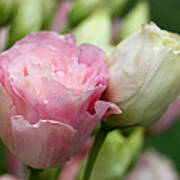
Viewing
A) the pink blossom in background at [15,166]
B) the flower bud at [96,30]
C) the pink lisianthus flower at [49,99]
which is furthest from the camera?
the pink blossom in background at [15,166]

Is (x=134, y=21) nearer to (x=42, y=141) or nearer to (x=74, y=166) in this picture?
(x=74, y=166)

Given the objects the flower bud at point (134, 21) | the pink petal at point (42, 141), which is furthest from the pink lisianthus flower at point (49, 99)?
the flower bud at point (134, 21)

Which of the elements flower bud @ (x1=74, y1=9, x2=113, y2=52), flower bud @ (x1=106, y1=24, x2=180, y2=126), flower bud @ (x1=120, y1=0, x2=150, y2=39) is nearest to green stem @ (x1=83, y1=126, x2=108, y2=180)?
flower bud @ (x1=106, y1=24, x2=180, y2=126)

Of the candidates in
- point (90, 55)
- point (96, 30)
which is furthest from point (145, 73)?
point (96, 30)

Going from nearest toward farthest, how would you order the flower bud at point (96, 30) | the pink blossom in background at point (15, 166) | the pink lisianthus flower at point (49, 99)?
the pink lisianthus flower at point (49, 99), the flower bud at point (96, 30), the pink blossom in background at point (15, 166)

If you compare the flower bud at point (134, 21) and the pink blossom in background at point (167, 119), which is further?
the pink blossom in background at point (167, 119)

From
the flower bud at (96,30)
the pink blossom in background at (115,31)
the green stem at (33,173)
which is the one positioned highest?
A: the flower bud at (96,30)

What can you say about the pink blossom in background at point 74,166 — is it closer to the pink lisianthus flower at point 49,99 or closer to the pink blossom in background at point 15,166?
the pink blossom in background at point 15,166

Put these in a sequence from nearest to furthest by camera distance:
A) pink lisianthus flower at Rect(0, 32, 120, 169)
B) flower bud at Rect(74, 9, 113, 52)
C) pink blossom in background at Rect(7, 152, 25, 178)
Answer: pink lisianthus flower at Rect(0, 32, 120, 169) < flower bud at Rect(74, 9, 113, 52) < pink blossom in background at Rect(7, 152, 25, 178)

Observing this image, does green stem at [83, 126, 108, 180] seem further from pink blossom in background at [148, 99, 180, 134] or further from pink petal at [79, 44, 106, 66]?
pink blossom in background at [148, 99, 180, 134]
